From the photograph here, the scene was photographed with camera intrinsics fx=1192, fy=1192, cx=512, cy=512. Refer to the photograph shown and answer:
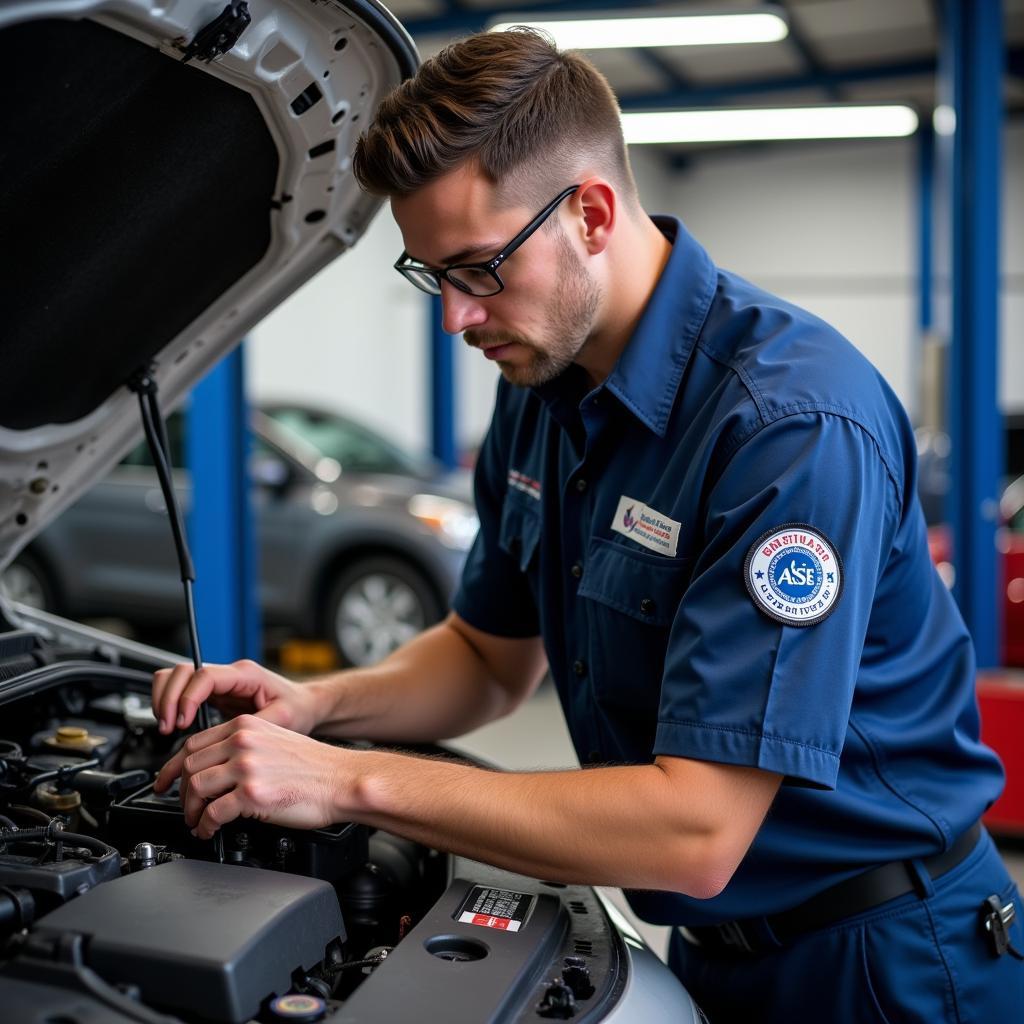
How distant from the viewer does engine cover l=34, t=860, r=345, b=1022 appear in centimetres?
85

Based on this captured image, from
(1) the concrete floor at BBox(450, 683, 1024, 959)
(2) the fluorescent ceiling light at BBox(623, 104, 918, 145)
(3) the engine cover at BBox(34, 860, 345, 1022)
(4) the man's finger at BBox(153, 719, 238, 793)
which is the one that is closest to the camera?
(3) the engine cover at BBox(34, 860, 345, 1022)

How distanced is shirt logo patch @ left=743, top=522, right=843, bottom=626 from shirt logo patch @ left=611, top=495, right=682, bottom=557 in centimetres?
15

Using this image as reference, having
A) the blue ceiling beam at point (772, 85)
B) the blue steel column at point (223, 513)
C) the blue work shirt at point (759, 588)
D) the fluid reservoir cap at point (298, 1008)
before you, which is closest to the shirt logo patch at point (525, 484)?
the blue work shirt at point (759, 588)

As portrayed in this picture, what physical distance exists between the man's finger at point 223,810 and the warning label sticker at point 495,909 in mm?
229

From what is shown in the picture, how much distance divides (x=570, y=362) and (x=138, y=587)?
171 inches

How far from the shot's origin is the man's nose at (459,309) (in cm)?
123

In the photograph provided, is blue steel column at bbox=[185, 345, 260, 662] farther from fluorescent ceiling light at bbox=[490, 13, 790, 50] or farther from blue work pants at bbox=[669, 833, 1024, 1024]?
fluorescent ceiling light at bbox=[490, 13, 790, 50]

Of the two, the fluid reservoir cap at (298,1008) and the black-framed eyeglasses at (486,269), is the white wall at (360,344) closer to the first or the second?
the black-framed eyeglasses at (486,269)

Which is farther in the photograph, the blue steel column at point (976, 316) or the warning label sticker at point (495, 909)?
the blue steel column at point (976, 316)

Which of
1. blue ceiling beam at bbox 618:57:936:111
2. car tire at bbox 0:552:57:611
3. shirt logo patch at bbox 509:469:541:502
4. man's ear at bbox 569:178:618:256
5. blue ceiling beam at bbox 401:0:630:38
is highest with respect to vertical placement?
blue ceiling beam at bbox 618:57:936:111

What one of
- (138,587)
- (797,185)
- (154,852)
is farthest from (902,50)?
(154,852)

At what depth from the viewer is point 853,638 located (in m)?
1.06

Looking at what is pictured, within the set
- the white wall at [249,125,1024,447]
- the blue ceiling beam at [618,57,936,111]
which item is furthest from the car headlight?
the white wall at [249,125,1024,447]

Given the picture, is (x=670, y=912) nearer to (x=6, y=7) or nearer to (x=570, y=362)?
(x=570, y=362)
